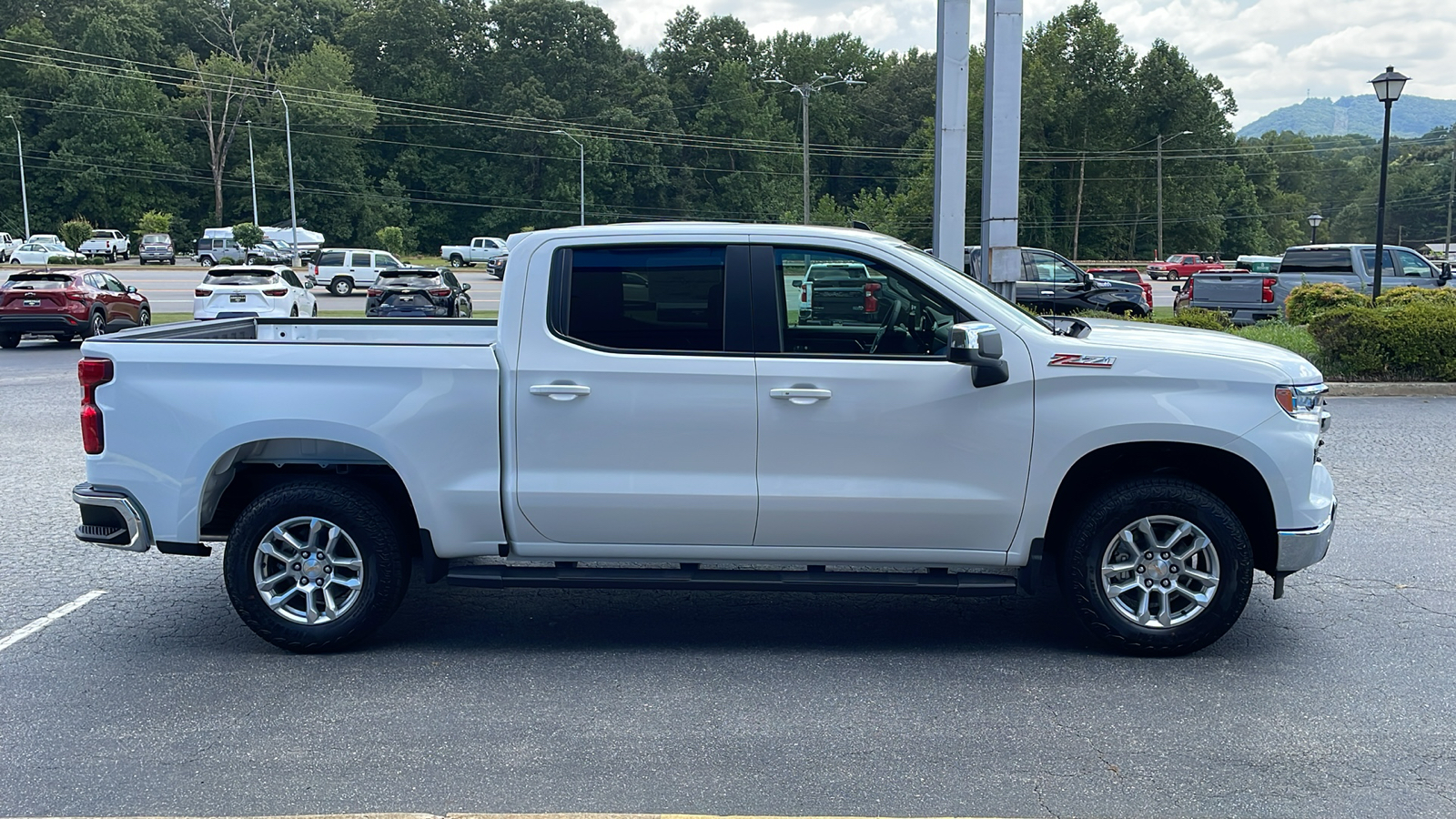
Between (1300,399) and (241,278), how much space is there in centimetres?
2844

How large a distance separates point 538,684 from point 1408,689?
361cm

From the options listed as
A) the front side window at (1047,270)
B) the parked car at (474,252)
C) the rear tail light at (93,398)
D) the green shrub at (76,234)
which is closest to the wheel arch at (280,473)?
the rear tail light at (93,398)

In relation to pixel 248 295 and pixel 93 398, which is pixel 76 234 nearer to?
pixel 248 295

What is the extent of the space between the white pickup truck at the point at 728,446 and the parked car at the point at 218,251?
66.8 meters

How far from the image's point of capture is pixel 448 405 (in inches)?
204

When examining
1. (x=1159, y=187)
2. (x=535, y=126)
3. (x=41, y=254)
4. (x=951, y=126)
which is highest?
(x=535, y=126)

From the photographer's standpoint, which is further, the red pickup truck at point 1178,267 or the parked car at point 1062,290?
the red pickup truck at point 1178,267

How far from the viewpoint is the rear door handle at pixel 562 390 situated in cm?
514

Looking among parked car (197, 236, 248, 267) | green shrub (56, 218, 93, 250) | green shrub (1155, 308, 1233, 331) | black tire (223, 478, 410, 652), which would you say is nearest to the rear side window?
green shrub (1155, 308, 1233, 331)

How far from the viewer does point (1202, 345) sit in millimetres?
5363

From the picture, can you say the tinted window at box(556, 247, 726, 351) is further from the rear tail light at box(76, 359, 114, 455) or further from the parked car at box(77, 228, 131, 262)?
the parked car at box(77, 228, 131, 262)

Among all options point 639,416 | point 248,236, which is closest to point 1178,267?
point 248,236

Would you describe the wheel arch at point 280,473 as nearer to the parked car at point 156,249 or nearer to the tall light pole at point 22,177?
the parked car at point 156,249

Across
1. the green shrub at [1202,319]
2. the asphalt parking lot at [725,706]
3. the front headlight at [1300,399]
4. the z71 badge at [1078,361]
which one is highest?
the z71 badge at [1078,361]
